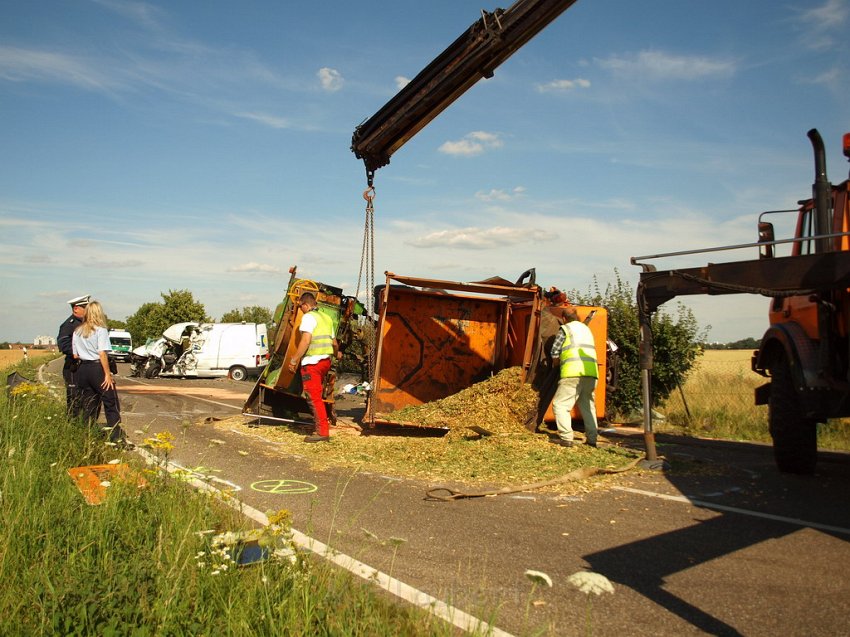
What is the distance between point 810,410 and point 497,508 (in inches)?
118

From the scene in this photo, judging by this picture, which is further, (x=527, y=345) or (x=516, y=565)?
(x=527, y=345)

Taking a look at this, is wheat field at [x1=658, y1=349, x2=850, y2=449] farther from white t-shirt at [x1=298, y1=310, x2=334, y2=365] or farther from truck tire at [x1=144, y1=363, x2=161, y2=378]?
truck tire at [x1=144, y1=363, x2=161, y2=378]

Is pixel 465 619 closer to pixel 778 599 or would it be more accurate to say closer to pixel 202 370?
pixel 778 599

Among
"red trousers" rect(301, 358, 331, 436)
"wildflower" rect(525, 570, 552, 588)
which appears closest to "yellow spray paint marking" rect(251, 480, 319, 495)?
"red trousers" rect(301, 358, 331, 436)

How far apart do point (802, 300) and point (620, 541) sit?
3598 millimetres

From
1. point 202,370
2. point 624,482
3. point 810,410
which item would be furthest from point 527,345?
point 202,370

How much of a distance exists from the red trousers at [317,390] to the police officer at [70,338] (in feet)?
9.24

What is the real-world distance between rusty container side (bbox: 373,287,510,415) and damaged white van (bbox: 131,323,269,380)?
17.0 m

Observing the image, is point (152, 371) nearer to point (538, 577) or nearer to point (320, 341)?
point (320, 341)

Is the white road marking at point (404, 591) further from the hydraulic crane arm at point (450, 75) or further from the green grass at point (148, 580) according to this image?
the hydraulic crane arm at point (450, 75)

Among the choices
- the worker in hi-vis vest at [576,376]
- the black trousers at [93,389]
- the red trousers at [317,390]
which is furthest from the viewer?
the red trousers at [317,390]

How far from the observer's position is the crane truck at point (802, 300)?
243 inches

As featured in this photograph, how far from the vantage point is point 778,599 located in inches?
147

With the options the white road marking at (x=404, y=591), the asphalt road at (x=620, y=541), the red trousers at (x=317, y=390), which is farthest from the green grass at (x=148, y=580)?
the red trousers at (x=317, y=390)
